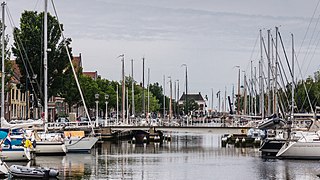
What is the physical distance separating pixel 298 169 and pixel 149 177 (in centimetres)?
1349

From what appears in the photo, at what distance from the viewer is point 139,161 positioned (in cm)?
6612

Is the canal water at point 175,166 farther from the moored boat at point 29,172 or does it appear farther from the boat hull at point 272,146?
the moored boat at point 29,172

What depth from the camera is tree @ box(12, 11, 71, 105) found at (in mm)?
100438

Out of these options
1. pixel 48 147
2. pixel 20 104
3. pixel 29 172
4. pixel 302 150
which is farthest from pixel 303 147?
pixel 20 104

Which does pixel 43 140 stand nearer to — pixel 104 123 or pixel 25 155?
pixel 25 155

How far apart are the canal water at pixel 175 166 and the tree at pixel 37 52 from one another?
24621 mm

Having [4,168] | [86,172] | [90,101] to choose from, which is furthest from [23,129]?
[90,101]

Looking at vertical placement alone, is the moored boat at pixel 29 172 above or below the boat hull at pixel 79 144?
below

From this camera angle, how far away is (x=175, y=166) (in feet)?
200

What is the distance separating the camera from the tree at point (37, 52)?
100 metres

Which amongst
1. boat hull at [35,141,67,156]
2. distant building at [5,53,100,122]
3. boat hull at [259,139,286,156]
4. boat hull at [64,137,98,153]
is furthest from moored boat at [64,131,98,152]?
distant building at [5,53,100,122]

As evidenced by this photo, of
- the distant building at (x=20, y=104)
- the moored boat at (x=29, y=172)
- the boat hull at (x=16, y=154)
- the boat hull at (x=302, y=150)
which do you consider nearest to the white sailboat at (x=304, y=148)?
the boat hull at (x=302, y=150)

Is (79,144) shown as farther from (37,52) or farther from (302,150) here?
(37,52)

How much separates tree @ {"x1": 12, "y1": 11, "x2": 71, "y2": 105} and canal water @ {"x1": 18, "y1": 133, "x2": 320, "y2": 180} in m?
24.6
